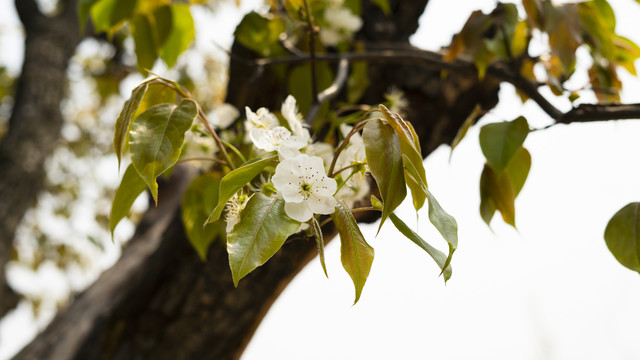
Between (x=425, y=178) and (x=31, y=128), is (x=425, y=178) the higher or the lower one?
the higher one

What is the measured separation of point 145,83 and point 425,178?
10.6 inches

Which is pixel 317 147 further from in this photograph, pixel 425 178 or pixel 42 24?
pixel 42 24

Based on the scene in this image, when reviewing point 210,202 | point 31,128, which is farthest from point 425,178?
point 31,128

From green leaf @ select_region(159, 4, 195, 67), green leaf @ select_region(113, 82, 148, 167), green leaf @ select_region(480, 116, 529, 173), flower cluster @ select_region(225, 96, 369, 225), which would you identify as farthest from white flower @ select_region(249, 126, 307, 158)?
green leaf @ select_region(159, 4, 195, 67)

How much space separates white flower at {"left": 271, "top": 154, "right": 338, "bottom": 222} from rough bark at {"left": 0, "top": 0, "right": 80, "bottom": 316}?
1712 millimetres

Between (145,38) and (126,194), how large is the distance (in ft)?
1.37

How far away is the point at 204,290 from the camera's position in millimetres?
1060

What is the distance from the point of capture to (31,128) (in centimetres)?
188

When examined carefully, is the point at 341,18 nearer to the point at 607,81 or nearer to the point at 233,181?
the point at 607,81

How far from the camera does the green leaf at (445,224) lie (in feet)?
1.15

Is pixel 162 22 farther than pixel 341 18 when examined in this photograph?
No

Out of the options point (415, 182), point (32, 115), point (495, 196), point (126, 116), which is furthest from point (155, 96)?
point (32, 115)

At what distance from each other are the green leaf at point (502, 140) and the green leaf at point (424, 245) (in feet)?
0.60

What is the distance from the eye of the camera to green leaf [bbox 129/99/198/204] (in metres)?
0.39
